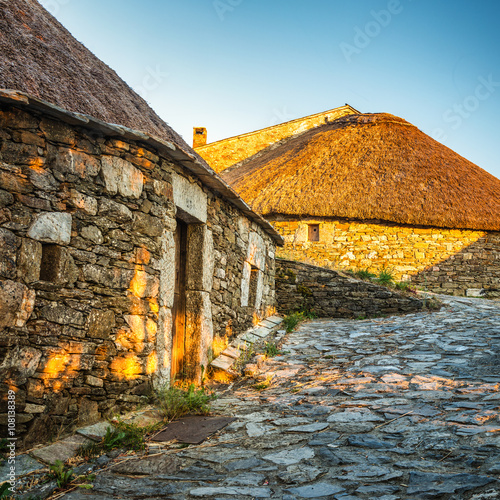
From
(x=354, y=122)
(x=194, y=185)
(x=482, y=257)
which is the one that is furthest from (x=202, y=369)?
(x=354, y=122)

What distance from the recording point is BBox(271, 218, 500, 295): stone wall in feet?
39.1

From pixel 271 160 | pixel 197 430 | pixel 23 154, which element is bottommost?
pixel 197 430

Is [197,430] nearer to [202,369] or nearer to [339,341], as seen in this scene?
[202,369]

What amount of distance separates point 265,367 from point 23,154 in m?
3.70

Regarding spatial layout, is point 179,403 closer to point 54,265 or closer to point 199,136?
point 54,265

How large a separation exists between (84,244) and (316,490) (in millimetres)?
2286

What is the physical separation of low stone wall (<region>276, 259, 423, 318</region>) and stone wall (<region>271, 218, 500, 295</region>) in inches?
101

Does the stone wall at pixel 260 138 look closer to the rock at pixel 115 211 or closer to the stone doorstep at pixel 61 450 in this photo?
the rock at pixel 115 211

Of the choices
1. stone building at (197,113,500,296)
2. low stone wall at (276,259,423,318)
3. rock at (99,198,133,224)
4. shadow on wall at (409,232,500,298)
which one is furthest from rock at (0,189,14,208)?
shadow on wall at (409,232,500,298)

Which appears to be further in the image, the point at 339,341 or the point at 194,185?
the point at 339,341

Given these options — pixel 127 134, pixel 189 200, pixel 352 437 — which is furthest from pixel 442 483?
pixel 189 200

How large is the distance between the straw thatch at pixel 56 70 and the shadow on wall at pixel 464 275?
26.6 ft

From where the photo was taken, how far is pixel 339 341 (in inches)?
272

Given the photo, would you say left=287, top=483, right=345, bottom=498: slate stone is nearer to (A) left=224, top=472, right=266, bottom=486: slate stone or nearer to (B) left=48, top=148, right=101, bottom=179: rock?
(A) left=224, top=472, right=266, bottom=486: slate stone
